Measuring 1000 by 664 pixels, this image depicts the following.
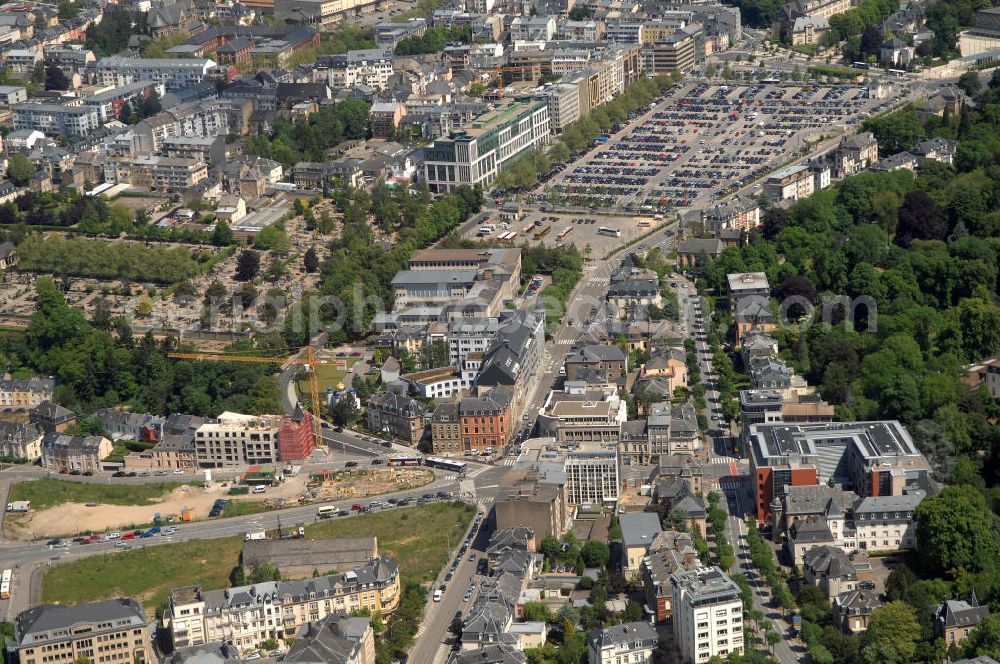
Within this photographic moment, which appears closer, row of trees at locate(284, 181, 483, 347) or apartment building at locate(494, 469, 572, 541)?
apartment building at locate(494, 469, 572, 541)

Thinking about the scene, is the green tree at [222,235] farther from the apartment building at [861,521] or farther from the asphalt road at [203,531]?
the apartment building at [861,521]

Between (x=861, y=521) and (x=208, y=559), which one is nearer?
(x=861, y=521)

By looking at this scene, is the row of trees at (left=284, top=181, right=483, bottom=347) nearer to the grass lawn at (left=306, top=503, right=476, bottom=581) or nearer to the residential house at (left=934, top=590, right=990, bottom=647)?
the grass lawn at (left=306, top=503, right=476, bottom=581)

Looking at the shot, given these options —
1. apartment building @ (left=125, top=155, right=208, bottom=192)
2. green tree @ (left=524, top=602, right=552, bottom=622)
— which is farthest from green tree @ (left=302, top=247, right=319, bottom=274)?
green tree @ (left=524, top=602, right=552, bottom=622)

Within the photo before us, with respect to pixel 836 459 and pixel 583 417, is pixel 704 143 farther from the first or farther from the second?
pixel 836 459

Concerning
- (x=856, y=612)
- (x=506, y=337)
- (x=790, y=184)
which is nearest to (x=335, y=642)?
(x=856, y=612)

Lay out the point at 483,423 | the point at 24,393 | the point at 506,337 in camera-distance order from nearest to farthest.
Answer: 1. the point at 483,423
2. the point at 506,337
3. the point at 24,393
